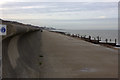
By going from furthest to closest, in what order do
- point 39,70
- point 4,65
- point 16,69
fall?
point 39,70 < point 16,69 < point 4,65

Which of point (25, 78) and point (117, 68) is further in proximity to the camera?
point (117, 68)

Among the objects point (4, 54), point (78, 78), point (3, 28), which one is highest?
point (3, 28)

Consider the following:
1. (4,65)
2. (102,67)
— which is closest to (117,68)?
(102,67)

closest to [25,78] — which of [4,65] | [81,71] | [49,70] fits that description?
[4,65]

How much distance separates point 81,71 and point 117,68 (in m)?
1.90

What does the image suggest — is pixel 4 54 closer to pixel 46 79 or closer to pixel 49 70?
pixel 46 79

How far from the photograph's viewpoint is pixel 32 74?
739cm

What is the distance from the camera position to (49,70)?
837 centimetres

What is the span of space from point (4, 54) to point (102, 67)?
485 cm

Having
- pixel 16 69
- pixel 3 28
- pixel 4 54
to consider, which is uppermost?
pixel 3 28

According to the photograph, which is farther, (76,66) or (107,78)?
(76,66)

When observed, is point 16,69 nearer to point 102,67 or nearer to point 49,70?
point 49,70

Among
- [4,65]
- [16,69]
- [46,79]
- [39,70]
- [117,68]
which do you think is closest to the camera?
[4,65]

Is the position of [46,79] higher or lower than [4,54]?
lower
